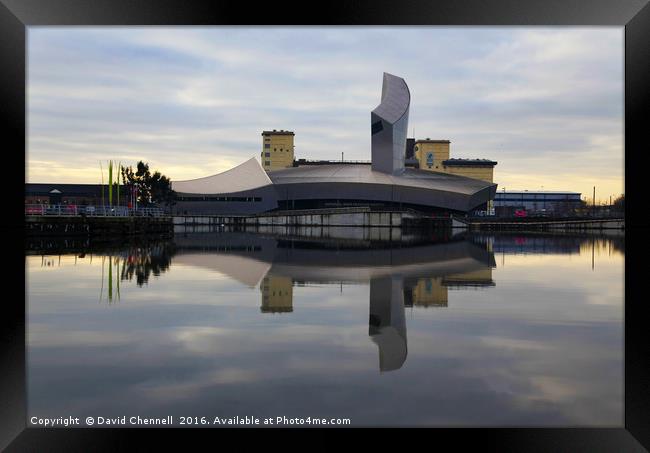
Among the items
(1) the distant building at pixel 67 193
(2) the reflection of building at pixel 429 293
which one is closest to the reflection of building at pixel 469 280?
(2) the reflection of building at pixel 429 293

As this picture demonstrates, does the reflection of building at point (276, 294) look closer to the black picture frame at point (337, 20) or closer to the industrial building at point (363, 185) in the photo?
the black picture frame at point (337, 20)

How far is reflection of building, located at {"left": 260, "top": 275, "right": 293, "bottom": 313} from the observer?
42.2 ft

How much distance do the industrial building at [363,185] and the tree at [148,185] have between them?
277 centimetres

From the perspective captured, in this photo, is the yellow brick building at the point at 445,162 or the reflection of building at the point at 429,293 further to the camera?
the yellow brick building at the point at 445,162

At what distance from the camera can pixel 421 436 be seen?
5340mm

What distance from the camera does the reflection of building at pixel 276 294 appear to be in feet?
42.2

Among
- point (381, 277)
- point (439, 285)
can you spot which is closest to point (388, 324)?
point (439, 285)

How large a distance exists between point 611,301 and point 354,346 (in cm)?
834

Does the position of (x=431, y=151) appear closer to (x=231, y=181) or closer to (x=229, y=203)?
(x=231, y=181)

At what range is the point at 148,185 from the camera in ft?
331

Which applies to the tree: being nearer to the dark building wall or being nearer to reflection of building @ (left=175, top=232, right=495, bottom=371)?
the dark building wall

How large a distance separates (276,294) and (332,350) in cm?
655

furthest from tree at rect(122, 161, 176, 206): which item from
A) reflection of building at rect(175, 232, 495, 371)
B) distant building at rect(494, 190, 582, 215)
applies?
distant building at rect(494, 190, 582, 215)

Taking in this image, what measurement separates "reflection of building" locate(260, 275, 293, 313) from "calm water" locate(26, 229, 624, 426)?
2.7 inches
